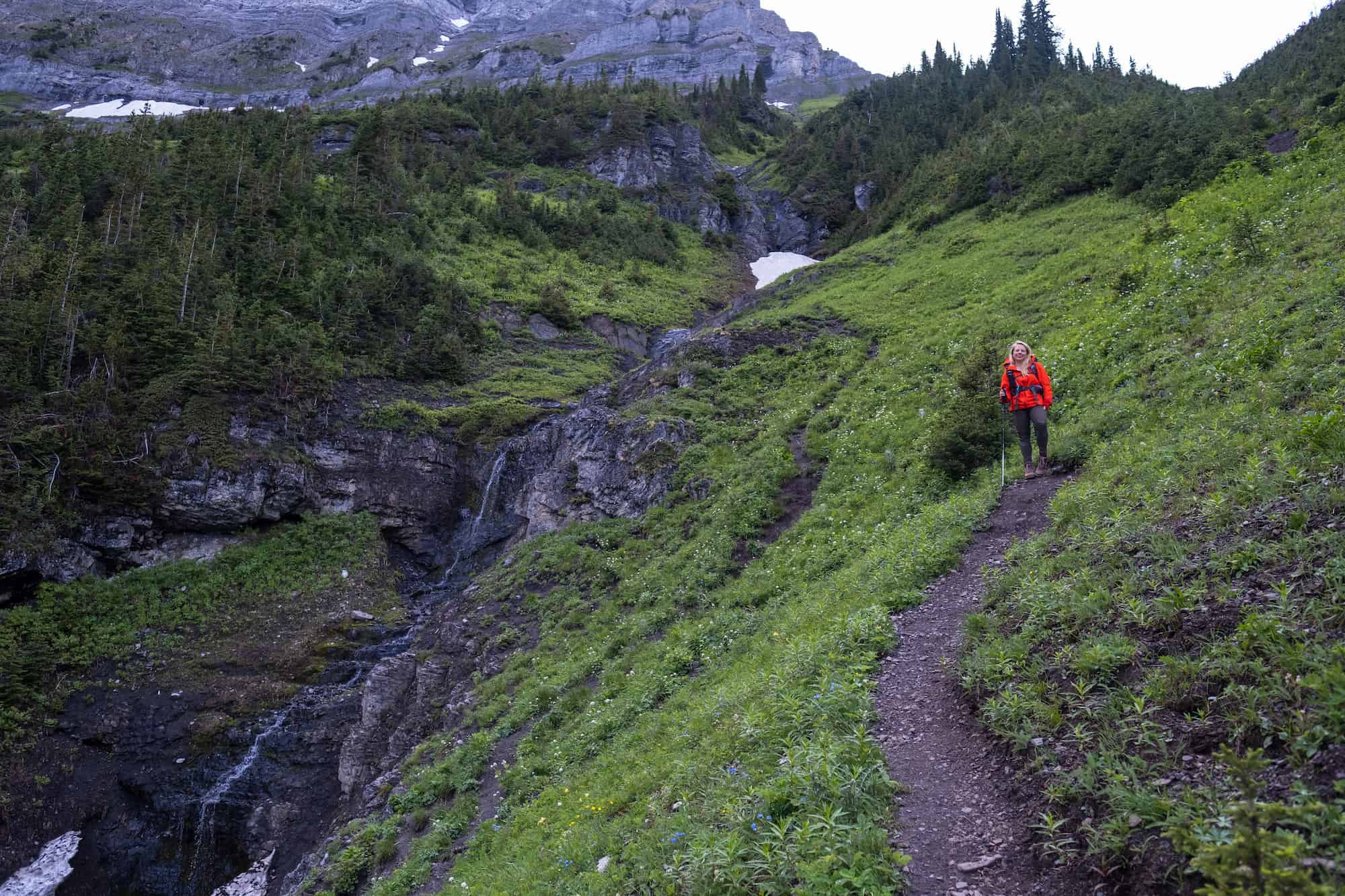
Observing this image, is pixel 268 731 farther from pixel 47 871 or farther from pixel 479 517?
pixel 479 517

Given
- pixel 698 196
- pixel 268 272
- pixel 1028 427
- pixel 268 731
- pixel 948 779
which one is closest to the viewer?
pixel 948 779

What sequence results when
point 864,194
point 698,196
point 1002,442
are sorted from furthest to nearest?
point 698,196 → point 864,194 → point 1002,442

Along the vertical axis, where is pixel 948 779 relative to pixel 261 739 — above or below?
above

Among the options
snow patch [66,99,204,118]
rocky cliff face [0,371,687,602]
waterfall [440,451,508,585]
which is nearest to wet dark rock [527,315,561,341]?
rocky cliff face [0,371,687,602]

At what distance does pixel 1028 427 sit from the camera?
500 inches

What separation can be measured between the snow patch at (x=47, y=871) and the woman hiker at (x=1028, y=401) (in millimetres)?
27758

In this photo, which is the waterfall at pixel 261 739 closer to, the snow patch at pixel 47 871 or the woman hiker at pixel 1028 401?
the snow patch at pixel 47 871

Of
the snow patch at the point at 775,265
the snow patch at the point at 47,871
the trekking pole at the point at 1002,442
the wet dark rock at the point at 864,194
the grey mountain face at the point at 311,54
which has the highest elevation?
the grey mountain face at the point at 311,54

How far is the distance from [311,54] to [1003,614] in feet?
773

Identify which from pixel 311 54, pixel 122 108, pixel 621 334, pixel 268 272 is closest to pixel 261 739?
pixel 268 272

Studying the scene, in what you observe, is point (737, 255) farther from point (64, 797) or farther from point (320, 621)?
point (64, 797)

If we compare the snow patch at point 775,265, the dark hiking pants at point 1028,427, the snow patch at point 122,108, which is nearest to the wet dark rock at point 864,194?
the snow patch at point 775,265

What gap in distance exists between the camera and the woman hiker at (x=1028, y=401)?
12.4 metres

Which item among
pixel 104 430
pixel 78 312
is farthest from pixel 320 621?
pixel 78 312
